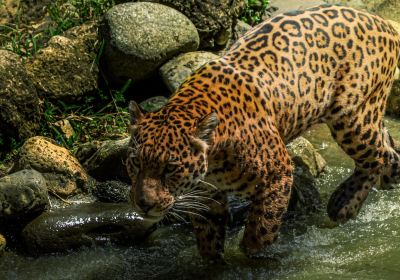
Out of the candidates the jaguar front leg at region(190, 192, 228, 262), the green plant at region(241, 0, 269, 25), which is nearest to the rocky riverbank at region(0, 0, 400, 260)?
the green plant at region(241, 0, 269, 25)

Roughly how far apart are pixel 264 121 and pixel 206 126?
3.12ft

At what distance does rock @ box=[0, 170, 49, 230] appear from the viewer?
371 inches

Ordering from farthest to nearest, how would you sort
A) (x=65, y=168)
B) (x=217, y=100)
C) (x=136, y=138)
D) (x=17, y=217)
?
(x=65, y=168) < (x=17, y=217) < (x=217, y=100) < (x=136, y=138)

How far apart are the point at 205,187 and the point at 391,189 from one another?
3.26 metres

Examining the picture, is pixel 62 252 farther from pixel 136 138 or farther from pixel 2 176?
pixel 136 138

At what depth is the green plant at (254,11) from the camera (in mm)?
14062

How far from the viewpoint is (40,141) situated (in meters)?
10.5

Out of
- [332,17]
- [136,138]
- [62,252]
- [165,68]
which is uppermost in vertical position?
[332,17]

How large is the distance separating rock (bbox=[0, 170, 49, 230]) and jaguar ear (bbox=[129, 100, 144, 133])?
2.45 meters

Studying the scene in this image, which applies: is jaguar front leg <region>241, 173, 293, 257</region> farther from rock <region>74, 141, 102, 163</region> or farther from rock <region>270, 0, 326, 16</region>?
rock <region>270, 0, 326, 16</region>

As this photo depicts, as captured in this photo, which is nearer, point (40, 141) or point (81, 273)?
point (81, 273)

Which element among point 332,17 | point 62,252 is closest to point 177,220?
point 62,252

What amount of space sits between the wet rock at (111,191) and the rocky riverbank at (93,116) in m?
0.01

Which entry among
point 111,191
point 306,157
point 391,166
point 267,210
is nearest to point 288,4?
point 306,157
